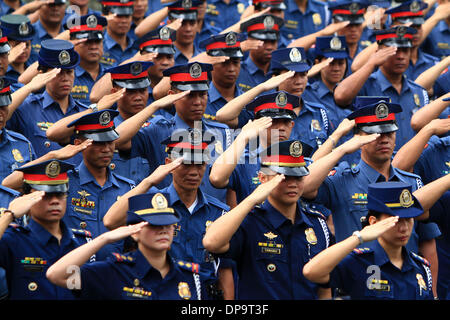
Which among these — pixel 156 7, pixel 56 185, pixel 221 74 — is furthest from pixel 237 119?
pixel 156 7

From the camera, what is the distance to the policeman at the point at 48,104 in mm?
9898

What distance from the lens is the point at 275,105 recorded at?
923 centimetres

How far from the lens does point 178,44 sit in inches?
476

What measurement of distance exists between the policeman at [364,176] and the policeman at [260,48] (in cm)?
260

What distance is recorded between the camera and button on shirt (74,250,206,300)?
22.9ft

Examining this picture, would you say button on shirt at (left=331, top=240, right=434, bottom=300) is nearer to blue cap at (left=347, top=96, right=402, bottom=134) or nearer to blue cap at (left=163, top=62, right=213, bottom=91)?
blue cap at (left=347, top=96, right=402, bottom=134)

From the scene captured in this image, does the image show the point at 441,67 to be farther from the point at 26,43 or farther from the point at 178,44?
the point at 26,43

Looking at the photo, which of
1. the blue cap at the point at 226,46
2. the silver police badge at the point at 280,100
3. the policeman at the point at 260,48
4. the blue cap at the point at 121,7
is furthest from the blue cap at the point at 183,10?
the silver police badge at the point at 280,100

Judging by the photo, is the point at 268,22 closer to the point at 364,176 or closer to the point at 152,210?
the point at 364,176

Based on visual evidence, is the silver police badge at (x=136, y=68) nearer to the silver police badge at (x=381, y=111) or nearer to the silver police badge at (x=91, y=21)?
the silver police badge at (x=91, y=21)

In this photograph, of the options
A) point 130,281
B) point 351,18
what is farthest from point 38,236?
point 351,18

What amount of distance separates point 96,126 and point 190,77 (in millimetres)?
1198

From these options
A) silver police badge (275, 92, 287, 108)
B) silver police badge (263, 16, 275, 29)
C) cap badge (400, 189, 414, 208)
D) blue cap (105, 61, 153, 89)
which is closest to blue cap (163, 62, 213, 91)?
blue cap (105, 61, 153, 89)

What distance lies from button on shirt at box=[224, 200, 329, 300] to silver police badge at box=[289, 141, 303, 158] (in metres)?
0.43
